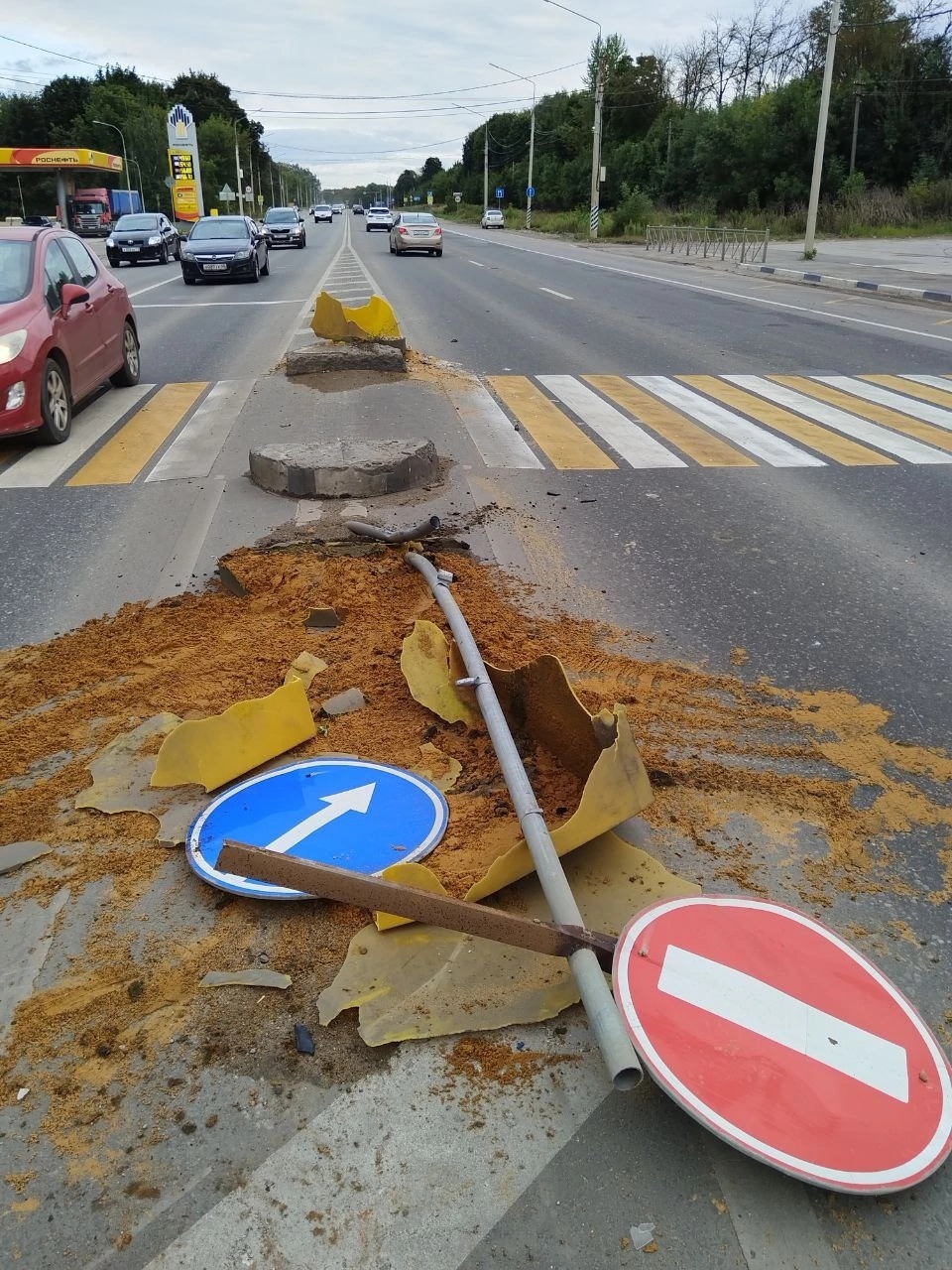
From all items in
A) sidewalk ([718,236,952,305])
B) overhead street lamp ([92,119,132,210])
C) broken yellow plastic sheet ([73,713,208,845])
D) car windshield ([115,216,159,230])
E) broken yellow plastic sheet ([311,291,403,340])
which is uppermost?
overhead street lamp ([92,119,132,210])

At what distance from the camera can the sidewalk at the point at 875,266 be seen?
75.6ft

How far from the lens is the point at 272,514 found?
671cm

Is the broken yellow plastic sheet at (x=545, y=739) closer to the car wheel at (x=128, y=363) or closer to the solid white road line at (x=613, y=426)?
the solid white road line at (x=613, y=426)

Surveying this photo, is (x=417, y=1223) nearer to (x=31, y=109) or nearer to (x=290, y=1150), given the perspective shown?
(x=290, y=1150)

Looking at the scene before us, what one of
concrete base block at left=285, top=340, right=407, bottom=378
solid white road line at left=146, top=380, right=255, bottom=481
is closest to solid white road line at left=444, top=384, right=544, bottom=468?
concrete base block at left=285, top=340, right=407, bottom=378

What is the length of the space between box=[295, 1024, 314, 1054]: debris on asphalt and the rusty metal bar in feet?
1.11

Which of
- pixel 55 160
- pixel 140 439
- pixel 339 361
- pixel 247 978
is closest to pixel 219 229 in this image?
pixel 339 361

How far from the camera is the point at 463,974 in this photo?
2711 millimetres

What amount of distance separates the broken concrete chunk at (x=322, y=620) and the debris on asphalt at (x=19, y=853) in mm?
1935

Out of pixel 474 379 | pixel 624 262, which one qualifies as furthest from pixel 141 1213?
pixel 624 262

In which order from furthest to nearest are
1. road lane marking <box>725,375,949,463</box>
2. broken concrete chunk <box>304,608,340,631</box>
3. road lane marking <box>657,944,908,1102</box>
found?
road lane marking <box>725,375,949,463</box> < broken concrete chunk <box>304,608,340,631</box> < road lane marking <box>657,944,908,1102</box>

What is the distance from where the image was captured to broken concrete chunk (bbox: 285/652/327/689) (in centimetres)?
436

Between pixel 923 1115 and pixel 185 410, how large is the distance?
931cm

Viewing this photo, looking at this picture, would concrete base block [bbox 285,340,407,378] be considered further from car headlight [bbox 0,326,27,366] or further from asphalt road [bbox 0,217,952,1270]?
car headlight [bbox 0,326,27,366]
